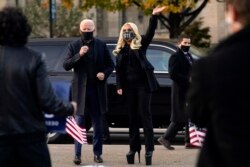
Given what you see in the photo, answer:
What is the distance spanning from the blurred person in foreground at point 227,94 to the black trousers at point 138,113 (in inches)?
229

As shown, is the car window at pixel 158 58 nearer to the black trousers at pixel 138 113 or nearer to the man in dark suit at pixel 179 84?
the man in dark suit at pixel 179 84

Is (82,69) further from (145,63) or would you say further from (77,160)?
(77,160)

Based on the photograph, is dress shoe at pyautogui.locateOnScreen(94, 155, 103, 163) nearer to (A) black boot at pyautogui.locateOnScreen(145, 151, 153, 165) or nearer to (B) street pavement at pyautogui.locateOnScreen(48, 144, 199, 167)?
(B) street pavement at pyautogui.locateOnScreen(48, 144, 199, 167)

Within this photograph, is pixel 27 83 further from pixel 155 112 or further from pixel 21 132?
pixel 155 112

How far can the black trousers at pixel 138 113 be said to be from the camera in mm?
9523

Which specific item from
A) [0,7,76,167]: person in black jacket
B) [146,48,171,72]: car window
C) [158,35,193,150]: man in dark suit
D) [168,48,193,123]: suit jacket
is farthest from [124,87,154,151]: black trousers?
[0,7,76,167]: person in black jacket

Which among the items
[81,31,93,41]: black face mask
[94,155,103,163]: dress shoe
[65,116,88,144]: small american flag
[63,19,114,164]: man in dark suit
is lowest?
[94,155,103,163]: dress shoe

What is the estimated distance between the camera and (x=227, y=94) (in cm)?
351

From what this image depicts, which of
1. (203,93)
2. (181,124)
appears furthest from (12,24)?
(181,124)

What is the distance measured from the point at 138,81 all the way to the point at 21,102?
4300 mm

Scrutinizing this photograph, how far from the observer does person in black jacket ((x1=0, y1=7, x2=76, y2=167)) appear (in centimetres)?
527

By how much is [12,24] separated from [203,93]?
2231 mm

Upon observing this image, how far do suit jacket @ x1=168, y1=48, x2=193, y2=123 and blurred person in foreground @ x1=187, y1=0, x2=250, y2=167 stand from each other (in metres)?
7.64

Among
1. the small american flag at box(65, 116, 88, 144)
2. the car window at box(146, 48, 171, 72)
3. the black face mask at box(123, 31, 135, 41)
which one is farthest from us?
the car window at box(146, 48, 171, 72)
